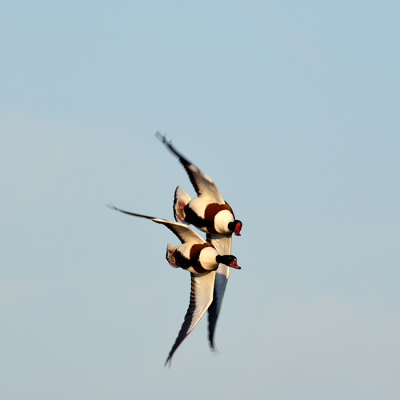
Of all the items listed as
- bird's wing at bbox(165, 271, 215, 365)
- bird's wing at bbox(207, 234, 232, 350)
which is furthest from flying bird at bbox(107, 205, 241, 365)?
bird's wing at bbox(207, 234, 232, 350)

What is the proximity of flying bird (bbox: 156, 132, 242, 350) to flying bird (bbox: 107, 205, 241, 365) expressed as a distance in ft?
1.68

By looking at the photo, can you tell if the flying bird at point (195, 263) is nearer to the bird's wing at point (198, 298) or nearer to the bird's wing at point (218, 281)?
the bird's wing at point (198, 298)

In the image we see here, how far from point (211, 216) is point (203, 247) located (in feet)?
2.96

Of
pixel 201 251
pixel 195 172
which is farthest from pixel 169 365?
pixel 195 172

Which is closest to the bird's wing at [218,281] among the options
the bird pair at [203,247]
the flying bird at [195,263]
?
the bird pair at [203,247]

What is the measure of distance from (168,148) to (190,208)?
192 cm

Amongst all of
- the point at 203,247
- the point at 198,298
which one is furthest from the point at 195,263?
the point at 198,298

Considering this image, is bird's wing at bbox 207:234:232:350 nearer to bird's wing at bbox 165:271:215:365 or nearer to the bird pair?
the bird pair

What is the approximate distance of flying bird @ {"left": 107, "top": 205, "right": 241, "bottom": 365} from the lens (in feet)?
78.3

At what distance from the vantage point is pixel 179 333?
2436cm

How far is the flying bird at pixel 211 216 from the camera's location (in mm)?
23953

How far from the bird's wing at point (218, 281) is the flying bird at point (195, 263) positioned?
19.0 inches

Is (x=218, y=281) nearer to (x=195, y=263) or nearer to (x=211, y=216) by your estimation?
(x=195, y=263)

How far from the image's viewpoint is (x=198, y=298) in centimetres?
2500
